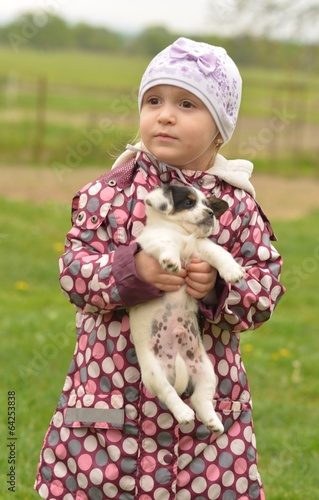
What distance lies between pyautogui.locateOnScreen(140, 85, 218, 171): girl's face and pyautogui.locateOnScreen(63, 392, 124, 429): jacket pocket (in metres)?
0.66

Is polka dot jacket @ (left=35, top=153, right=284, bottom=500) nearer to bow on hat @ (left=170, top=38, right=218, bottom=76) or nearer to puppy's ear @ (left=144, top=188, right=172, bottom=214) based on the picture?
puppy's ear @ (left=144, top=188, right=172, bottom=214)

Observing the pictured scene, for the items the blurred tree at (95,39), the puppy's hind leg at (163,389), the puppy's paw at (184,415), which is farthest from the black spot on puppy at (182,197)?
the blurred tree at (95,39)

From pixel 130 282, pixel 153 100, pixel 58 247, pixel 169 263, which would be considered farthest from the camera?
pixel 58 247

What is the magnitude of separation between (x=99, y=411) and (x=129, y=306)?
1.04 ft

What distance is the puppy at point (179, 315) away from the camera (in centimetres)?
231

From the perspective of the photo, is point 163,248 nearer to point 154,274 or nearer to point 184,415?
Answer: point 154,274

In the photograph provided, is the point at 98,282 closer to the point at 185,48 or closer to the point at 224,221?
the point at 224,221

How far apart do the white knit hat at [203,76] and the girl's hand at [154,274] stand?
0.47m

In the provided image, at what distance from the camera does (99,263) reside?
95.5 inches

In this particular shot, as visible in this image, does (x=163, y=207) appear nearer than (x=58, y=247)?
Yes

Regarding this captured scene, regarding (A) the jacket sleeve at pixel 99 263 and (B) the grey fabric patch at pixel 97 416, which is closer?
(A) the jacket sleeve at pixel 99 263

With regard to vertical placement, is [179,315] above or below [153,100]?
below

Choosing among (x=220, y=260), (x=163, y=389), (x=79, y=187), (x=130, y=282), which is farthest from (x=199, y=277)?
(x=79, y=187)

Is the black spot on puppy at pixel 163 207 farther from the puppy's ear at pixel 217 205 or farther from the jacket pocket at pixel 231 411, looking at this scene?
the jacket pocket at pixel 231 411
